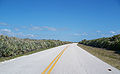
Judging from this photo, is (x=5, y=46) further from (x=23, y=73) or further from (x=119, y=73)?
(x=119, y=73)

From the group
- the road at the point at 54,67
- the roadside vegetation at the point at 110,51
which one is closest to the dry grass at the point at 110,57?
the roadside vegetation at the point at 110,51

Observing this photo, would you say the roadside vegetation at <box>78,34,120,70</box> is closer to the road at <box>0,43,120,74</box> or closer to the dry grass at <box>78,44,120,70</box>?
the dry grass at <box>78,44,120,70</box>

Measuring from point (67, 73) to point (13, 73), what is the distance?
2.55 m

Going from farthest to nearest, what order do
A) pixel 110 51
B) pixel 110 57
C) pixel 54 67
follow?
1. pixel 110 51
2. pixel 110 57
3. pixel 54 67

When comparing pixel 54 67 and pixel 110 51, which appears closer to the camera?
pixel 54 67

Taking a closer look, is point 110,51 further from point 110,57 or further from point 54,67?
point 54,67

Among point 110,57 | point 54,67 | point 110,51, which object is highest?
point 54,67

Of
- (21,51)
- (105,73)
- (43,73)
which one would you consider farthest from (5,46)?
(105,73)

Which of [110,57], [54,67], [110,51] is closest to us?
[54,67]

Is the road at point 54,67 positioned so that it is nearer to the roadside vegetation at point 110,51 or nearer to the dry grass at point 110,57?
the dry grass at point 110,57

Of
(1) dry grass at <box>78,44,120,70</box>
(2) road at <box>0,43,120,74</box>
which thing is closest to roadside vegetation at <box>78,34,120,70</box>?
(1) dry grass at <box>78,44,120,70</box>

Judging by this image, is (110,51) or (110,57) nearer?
(110,57)

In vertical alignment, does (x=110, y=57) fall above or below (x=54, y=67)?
below

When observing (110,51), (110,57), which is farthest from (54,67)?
(110,51)
